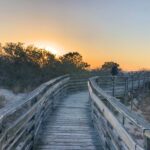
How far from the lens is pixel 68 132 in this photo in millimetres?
13297

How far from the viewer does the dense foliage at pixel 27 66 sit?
36125 millimetres

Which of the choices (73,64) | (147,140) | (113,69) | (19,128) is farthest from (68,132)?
(73,64)

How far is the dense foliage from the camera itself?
1422 inches

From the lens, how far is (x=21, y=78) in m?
36.8

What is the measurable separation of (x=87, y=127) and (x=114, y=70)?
20419 mm

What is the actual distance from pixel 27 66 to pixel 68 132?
2612 centimetres

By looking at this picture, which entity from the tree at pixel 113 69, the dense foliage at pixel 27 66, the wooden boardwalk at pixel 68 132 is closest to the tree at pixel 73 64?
the dense foliage at pixel 27 66

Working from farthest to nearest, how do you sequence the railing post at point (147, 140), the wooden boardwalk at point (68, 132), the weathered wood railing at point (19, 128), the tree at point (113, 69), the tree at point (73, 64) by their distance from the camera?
1. the tree at point (73, 64)
2. the tree at point (113, 69)
3. the wooden boardwalk at point (68, 132)
4. the weathered wood railing at point (19, 128)
5. the railing post at point (147, 140)

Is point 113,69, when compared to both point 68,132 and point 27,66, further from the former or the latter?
point 68,132

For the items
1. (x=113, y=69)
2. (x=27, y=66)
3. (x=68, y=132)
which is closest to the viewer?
(x=68, y=132)

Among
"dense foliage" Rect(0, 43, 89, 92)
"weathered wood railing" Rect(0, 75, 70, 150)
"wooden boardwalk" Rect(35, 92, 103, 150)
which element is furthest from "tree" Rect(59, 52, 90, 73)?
"weathered wood railing" Rect(0, 75, 70, 150)

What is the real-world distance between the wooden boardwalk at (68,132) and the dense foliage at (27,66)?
1772cm

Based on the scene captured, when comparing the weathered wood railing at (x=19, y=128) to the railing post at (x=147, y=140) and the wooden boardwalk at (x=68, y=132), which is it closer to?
the wooden boardwalk at (x=68, y=132)

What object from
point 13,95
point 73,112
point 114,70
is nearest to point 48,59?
point 114,70
